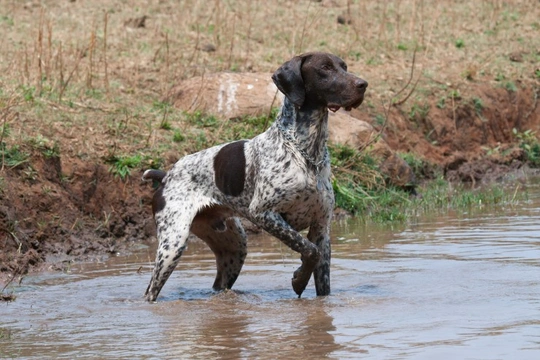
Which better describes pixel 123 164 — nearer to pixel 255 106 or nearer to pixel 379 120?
pixel 255 106

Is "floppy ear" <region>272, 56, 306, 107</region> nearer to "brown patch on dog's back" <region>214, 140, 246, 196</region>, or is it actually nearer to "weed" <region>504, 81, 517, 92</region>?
"brown patch on dog's back" <region>214, 140, 246, 196</region>

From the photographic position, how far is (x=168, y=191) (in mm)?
8125

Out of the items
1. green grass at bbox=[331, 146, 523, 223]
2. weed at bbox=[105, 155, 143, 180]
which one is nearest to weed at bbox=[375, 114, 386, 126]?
green grass at bbox=[331, 146, 523, 223]

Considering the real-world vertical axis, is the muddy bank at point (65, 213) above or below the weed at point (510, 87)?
below

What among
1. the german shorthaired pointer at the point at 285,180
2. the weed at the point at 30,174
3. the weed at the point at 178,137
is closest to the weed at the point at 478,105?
the weed at the point at 178,137

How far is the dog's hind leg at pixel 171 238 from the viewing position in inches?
314

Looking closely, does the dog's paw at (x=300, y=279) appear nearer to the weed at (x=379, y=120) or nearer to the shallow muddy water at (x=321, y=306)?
the shallow muddy water at (x=321, y=306)

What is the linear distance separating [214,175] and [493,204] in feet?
17.4

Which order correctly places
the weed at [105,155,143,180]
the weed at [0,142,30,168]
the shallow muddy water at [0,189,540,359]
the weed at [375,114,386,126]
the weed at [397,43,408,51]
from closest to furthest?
the shallow muddy water at [0,189,540,359] < the weed at [0,142,30,168] < the weed at [105,155,143,180] < the weed at [375,114,386,126] < the weed at [397,43,408,51]

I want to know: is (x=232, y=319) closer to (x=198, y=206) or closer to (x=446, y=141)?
(x=198, y=206)

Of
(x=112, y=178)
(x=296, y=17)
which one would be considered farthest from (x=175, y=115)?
(x=296, y=17)

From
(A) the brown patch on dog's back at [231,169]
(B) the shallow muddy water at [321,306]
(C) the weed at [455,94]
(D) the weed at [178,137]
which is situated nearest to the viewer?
(B) the shallow muddy water at [321,306]

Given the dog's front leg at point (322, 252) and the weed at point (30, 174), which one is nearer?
the dog's front leg at point (322, 252)

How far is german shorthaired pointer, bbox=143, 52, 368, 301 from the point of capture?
295 inches
